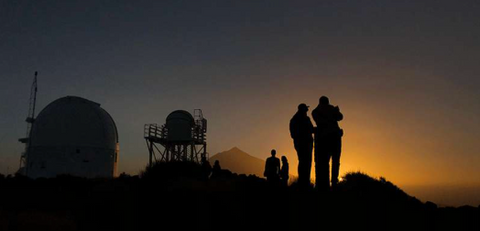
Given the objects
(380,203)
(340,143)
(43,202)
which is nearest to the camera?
(380,203)

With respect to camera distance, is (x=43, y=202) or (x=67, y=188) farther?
(x=67, y=188)

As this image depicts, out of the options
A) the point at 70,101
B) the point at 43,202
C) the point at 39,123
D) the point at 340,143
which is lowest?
the point at 43,202

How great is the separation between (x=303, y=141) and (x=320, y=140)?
0.44 metres

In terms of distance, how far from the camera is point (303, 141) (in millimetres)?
8461

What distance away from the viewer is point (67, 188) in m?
10.9

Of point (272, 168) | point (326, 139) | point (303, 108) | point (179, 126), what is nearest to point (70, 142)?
point (179, 126)

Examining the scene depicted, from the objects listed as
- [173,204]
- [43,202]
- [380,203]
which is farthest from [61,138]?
[380,203]

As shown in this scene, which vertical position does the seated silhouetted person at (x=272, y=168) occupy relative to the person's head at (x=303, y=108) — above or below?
below

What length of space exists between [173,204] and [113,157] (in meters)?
26.0

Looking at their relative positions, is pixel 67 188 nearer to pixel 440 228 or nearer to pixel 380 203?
pixel 380 203

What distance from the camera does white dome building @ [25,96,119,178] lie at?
27.8 m

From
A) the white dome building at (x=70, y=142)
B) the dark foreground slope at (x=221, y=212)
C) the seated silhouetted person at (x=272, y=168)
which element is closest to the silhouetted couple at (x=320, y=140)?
the dark foreground slope at (x=221, y=212)

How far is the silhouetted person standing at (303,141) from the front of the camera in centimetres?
845

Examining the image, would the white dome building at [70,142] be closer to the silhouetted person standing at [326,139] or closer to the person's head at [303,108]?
the person's head at [303,108]
